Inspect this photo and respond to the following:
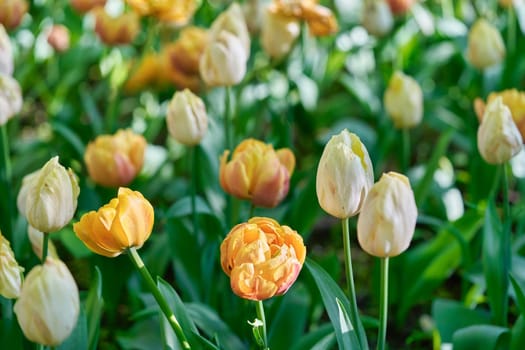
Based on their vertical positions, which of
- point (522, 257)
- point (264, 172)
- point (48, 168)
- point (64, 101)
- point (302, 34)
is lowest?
point (64, 101)

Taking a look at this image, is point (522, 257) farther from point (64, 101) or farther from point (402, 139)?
point (64, 101)

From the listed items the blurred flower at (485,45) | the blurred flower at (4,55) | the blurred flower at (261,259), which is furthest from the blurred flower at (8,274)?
the blurred flower at (485,45)

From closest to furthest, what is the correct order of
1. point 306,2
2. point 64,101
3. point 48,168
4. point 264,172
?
point 48,168 → point 264,172 → point 306,2 → point 64,101

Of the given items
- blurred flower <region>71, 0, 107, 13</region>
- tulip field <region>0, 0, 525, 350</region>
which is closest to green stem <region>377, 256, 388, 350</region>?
tulip field <region>0, 0, 525, 350</region>

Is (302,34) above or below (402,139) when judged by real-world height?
above

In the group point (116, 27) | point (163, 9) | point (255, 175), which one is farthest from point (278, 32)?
point (255, 175)

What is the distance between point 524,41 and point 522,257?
0.86m

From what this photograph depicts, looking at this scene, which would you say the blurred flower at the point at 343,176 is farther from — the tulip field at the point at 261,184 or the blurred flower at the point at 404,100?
the blurred flower at the point at 404,100

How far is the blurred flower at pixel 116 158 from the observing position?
1566 millimetres

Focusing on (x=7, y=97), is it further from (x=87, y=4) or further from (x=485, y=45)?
(x=485, y=45)

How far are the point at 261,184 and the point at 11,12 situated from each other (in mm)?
956

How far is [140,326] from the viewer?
159 cm

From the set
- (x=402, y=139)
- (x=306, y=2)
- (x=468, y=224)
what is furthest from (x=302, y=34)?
(x=468, y=224)

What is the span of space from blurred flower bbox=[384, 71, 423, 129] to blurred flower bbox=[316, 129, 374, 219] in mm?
669
